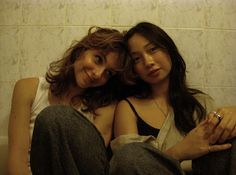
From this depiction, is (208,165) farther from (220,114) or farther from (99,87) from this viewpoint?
(99,87)

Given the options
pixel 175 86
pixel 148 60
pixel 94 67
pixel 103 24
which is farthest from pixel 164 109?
pixel 103 24

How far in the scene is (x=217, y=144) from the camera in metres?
0.78

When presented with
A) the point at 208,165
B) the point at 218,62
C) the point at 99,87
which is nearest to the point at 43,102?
the point at 99,87

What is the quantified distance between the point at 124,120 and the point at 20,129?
0.36m

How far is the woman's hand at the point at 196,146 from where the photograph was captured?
2.56 feet

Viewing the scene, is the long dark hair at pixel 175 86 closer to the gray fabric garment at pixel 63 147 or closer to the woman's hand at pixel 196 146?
the woman's hand at pixel 196 146

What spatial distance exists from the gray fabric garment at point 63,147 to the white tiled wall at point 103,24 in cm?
53

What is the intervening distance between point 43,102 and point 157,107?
16.7 inches

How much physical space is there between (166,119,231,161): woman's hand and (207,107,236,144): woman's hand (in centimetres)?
1

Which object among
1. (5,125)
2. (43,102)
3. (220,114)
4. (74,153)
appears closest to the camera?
(74,153)

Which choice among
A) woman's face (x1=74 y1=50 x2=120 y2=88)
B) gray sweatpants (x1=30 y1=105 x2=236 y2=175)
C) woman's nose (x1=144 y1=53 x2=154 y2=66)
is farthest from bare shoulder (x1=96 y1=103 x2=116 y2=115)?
gray sweatpants (x1=30 y1=105 x2=236 y2=175)

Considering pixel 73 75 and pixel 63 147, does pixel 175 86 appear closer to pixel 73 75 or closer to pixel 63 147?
pixel 73 75

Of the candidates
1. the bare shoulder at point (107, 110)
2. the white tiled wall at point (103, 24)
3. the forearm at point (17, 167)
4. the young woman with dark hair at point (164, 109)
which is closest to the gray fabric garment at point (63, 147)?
the young woman with dark hair at point (164, 109)

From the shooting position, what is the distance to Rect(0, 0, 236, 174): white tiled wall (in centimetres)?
118
